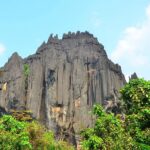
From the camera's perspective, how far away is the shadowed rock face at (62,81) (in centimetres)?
7238

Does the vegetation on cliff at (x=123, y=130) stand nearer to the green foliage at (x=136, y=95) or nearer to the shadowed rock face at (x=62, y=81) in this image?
the green foliage at (x=136, y=95)

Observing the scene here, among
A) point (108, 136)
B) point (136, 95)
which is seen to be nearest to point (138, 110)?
point (136, 95)

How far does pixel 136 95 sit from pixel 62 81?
47.1 meters

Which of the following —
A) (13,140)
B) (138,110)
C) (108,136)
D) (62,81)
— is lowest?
(108,136)

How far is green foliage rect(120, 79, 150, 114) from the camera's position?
94.9 ft

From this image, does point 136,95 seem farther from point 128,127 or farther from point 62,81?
point 62,81

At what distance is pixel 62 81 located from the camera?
75.9 m

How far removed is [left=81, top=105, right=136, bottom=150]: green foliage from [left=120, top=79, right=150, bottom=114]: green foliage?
5.50ft

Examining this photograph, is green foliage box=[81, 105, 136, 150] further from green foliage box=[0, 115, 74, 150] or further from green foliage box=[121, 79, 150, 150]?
green foliage box=[0, 115, 74, 150]

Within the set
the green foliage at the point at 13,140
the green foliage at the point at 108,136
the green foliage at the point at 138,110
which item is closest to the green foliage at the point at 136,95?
the green foliage at the point at 138,110

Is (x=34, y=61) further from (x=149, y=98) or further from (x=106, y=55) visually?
(x=149, y=98)

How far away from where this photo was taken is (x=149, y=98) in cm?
2889

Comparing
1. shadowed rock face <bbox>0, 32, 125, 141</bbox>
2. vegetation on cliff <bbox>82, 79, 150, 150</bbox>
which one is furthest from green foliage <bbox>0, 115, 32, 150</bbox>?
shadowed rock face <bbox>0, 32, 125, 141</bbox>

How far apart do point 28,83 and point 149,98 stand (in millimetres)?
48306
